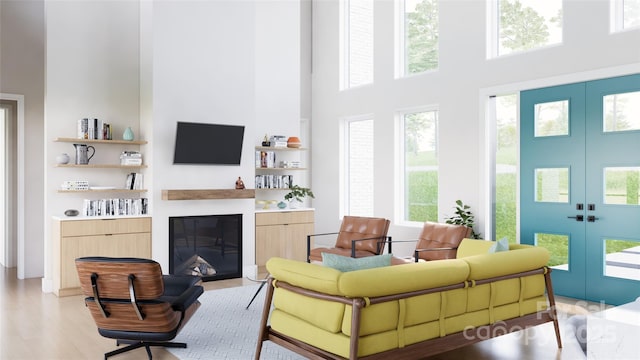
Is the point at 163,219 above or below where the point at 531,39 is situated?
below

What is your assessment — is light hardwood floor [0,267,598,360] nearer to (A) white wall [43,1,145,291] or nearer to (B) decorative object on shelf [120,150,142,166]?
(A) white wall [43,1,145,291]

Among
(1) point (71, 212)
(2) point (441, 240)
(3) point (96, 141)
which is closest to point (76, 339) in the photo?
(1) point (71, 212)

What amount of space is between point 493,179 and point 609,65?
1981 mm

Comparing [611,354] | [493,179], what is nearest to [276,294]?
[611,354]

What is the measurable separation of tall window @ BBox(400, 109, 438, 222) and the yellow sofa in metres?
3.95

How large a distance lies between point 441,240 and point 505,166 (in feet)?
4.71

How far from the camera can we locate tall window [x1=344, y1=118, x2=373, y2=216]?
30.8 ft

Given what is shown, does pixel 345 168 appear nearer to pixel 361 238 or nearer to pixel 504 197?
pixel 361 238

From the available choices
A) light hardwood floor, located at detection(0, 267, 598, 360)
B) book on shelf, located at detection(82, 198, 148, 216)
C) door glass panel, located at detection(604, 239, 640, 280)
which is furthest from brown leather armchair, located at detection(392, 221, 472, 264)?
book on shelf, located at detection(82, 198, 148, 216)

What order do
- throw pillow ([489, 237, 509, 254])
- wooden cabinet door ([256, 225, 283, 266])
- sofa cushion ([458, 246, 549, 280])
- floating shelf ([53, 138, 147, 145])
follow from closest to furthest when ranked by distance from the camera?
1. sofa cushion ([458, 246, 549, 280])
2. throw pillow ([489, 237, 509, 254])
3. floating shelf ([53, 138, 147, 145])
4. wooden cabinet door ([256, 225, 283, 266])

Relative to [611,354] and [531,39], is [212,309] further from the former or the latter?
[531,39]

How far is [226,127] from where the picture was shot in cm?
703

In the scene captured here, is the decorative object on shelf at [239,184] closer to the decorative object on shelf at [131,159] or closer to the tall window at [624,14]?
the decorative object on shelf at [131,159]

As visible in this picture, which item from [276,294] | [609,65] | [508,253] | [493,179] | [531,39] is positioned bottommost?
[276,294]
